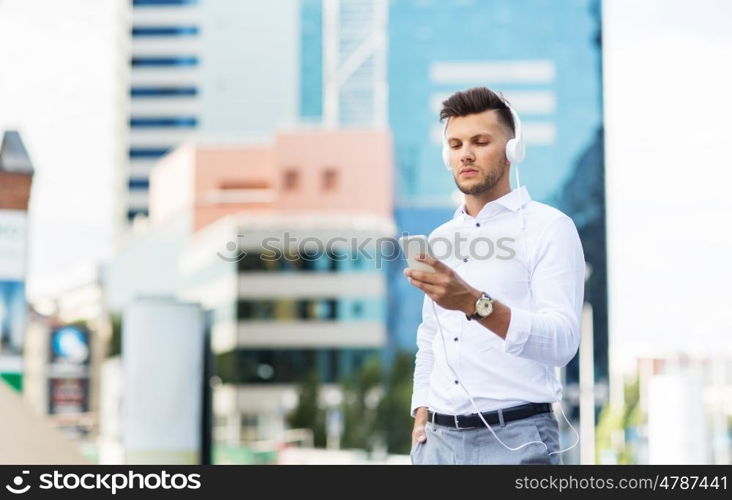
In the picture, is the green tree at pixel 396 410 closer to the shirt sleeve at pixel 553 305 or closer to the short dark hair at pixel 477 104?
the short dark hair at pixel 477 104

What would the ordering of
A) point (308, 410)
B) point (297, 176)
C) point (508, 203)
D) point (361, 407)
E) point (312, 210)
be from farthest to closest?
point (297, 176) < point (312, 210) < point (308, 410) < point (361, 407) < point (508, 203)

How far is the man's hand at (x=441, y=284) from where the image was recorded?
2.18 meters

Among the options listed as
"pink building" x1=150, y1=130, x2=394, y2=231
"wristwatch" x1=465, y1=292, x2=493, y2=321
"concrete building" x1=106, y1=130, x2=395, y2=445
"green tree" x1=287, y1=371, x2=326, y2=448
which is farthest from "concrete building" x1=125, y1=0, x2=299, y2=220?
"wristwatch" x1=465, y1=292, x2=493, y2=321

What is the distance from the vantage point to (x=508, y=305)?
8.13ft

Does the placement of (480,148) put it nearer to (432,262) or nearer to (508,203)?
(508,203)

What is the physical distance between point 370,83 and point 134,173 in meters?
19.4

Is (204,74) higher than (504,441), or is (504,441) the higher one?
(204,74)

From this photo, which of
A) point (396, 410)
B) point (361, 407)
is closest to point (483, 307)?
point (396, 410)

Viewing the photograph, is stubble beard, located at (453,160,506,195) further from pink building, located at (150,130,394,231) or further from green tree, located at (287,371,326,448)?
pink building, located at (150,130,394,231)


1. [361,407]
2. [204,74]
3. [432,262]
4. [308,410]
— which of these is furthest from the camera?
[204,74]

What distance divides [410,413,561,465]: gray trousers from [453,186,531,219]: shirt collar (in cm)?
45

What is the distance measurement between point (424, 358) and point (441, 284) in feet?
1.80

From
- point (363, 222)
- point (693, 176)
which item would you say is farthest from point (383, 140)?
point (693, 176)

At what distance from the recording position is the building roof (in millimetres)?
6352
